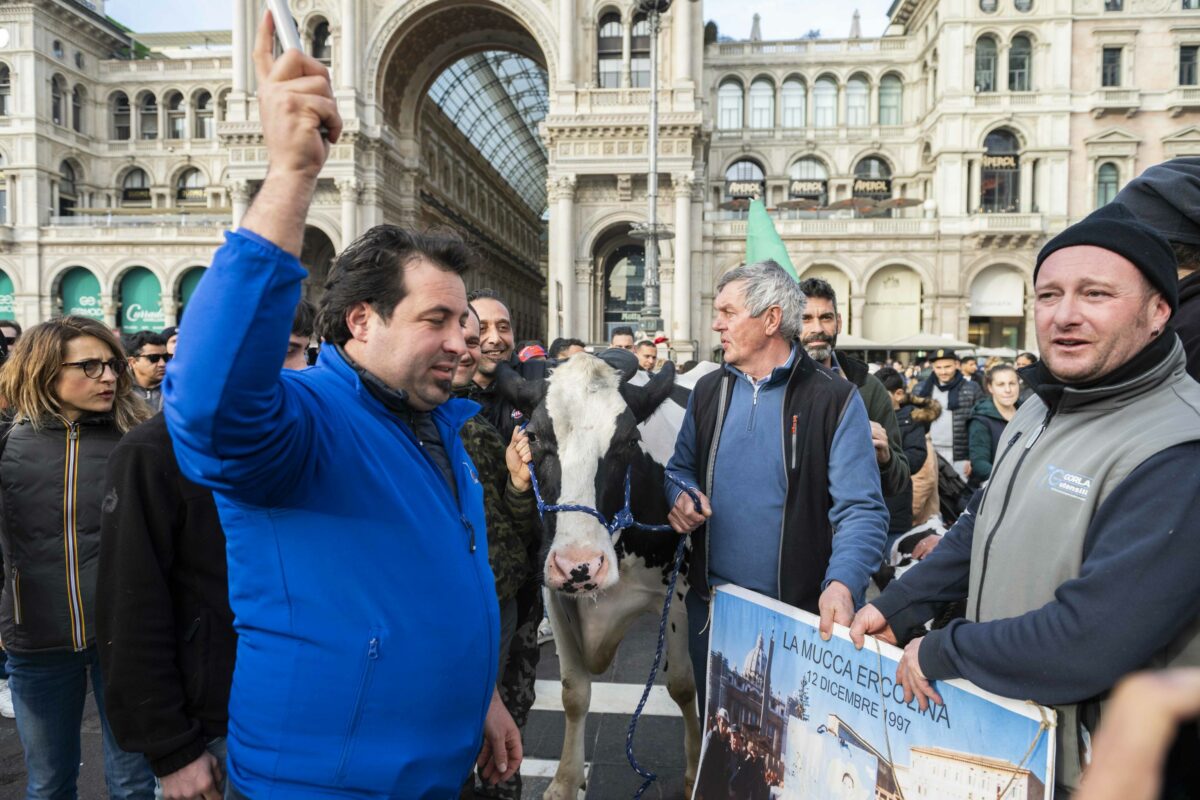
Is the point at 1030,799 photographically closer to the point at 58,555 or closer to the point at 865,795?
the point at 865,795

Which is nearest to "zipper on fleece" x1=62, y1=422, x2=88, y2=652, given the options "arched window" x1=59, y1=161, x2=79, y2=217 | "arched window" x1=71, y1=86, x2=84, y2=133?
"arched window" x1=59, y1=161, x2=79, y2=217

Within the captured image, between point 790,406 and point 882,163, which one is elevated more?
point 882,163

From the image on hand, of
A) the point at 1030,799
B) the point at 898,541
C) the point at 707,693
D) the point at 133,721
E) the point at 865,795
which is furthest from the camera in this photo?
the point at 898,541

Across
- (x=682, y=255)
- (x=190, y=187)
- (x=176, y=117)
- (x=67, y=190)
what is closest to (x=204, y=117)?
(x=176, y=117)

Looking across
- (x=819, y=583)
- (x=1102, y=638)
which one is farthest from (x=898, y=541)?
(x=1102, y=638)

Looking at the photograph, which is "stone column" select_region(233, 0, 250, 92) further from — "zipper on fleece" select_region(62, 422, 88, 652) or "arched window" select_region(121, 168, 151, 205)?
"zipper on fleece" select_region(62, 422, 88, 652)

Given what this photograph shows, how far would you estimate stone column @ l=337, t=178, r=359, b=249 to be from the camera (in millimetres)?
33406

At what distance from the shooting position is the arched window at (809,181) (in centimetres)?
4275

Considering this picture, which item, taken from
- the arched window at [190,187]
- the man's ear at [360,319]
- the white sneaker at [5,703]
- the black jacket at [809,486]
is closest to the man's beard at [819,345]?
the black jacket at [809,486]

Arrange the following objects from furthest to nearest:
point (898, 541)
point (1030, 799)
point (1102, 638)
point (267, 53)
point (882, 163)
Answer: point (882, 163) < point (898, 541) < point (1030, 799) < point (1102, 638) < point (267, 53)

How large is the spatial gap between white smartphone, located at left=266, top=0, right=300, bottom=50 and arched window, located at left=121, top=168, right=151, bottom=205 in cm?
5476

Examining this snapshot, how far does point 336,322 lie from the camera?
5.88 ft

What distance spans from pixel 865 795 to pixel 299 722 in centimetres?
160

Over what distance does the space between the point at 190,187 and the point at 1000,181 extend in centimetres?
4739
